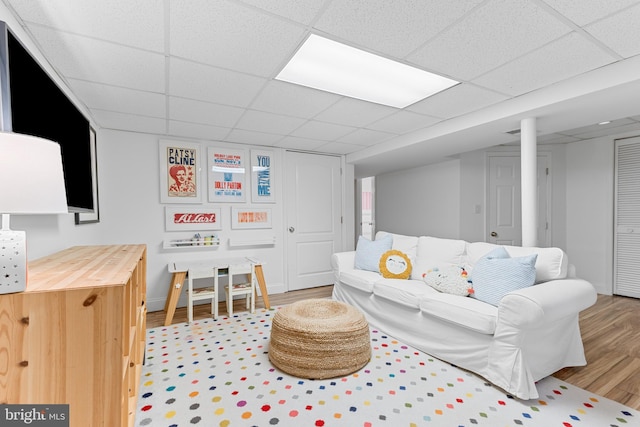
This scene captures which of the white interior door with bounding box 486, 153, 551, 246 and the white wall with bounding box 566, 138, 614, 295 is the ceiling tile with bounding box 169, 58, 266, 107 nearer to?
the white interior door with bounding box 486, 153, 551, 246

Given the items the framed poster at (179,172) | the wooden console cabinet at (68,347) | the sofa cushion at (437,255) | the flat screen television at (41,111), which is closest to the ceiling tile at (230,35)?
the flat screen television at (41,111)

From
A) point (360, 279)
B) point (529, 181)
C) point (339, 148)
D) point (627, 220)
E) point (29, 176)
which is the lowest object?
point (360, 279)

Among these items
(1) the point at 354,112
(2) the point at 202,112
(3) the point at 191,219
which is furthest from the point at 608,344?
(3) the point at 191,219

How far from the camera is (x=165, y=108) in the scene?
271 centimetres

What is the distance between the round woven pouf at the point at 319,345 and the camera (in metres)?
2.06

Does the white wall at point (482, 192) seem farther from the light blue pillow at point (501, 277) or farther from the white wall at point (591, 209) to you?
the light blue pillow at point (501, 277)

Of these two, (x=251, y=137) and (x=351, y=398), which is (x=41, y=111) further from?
(x=251, y=137)

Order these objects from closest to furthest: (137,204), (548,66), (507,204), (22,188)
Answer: (22,188) < (548,66) < (137,204) < (507,204)

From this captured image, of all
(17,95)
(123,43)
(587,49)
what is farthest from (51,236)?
(587,49)

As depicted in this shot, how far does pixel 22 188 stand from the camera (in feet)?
2.58

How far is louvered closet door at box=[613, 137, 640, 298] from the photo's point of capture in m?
3.81

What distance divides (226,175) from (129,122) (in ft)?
4.03

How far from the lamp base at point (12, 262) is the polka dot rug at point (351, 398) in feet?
4.03

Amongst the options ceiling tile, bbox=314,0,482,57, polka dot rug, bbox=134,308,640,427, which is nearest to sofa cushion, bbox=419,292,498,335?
polka dot rug, bbox=134,308,640,427
